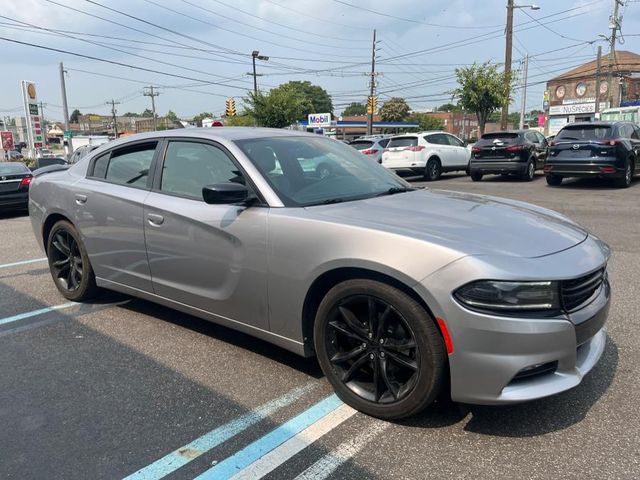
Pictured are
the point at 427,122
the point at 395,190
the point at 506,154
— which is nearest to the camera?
the point at 395,190

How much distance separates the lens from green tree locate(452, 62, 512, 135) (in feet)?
86.7

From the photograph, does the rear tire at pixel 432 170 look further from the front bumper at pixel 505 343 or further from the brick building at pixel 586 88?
the brick building at pixel 586 88

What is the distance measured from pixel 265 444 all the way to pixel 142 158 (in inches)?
103

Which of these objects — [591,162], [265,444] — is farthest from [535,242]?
[591,162]

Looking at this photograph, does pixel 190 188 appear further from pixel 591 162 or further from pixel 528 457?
pixel 591 162

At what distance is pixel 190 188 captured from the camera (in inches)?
152

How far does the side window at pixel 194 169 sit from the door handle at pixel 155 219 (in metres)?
0.21

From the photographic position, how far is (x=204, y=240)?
141 inches

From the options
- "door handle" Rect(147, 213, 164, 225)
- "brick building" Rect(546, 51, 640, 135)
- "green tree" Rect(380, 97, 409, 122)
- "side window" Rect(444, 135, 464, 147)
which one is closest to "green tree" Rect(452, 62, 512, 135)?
"side window" Rect(444, 135, 464, 147)

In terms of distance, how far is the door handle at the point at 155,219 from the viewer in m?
3.87

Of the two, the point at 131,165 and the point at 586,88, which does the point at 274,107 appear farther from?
the point at 586,88

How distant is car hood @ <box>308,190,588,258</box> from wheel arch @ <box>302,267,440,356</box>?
0.65ft

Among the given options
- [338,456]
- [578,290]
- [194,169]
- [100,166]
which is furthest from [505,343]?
[100,166]

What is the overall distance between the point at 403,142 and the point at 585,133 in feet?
19.5
